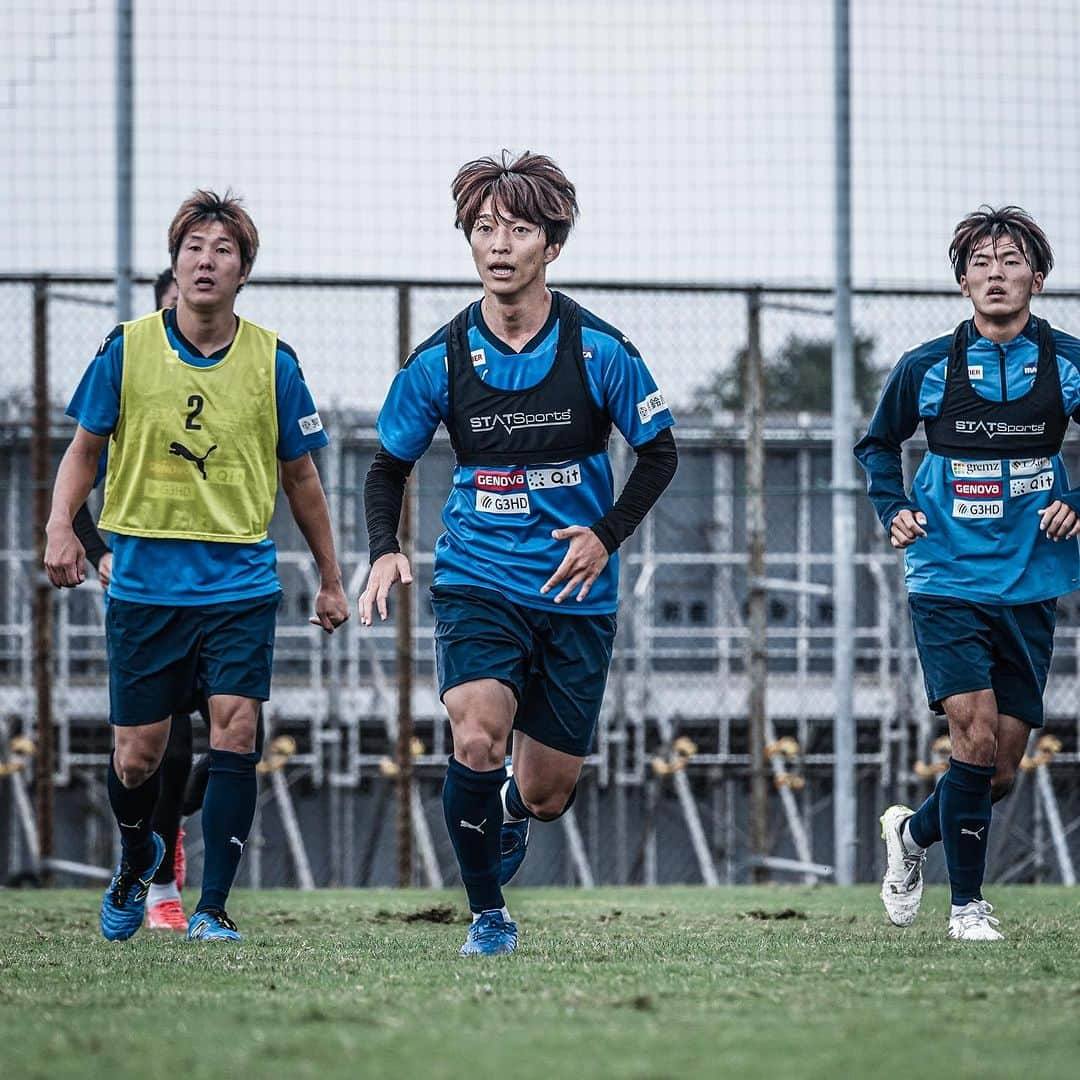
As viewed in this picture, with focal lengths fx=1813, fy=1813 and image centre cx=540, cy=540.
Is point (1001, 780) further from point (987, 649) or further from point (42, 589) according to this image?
point (42, 589)

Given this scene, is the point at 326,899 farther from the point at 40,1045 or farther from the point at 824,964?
the point at 40,1045

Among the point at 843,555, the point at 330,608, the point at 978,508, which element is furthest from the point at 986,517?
the point at 843,555

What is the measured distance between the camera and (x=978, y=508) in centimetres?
553

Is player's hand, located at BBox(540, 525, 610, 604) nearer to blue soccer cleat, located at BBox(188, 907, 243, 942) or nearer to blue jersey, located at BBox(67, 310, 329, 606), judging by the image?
blue jersey, located at BBox(67, 310, 329, 606)

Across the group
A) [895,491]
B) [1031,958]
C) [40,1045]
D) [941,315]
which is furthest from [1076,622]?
[40,1045]

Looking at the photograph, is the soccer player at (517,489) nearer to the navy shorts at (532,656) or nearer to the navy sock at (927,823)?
the navy shorts at (532,656)

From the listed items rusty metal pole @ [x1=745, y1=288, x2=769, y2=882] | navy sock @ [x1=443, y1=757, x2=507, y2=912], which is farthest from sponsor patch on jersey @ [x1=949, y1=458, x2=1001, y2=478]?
rusty metal pole @ [x1=745, y1=288, x2=769, y2=882]

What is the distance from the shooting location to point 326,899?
8023mm

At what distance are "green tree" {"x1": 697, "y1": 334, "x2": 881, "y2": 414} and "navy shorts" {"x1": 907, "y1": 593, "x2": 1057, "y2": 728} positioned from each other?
16.9 feet

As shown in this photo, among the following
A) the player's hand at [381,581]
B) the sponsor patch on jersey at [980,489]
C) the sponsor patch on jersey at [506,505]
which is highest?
the sponsor patch on jersey at [980,489]

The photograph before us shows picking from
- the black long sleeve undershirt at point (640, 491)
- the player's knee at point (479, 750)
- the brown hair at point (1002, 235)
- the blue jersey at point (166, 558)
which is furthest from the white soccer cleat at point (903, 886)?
the blue jersey at point (166, 558)

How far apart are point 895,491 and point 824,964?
1847mm

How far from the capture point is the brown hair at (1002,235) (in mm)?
5609

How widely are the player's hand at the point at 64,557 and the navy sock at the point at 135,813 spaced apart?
69 cm
